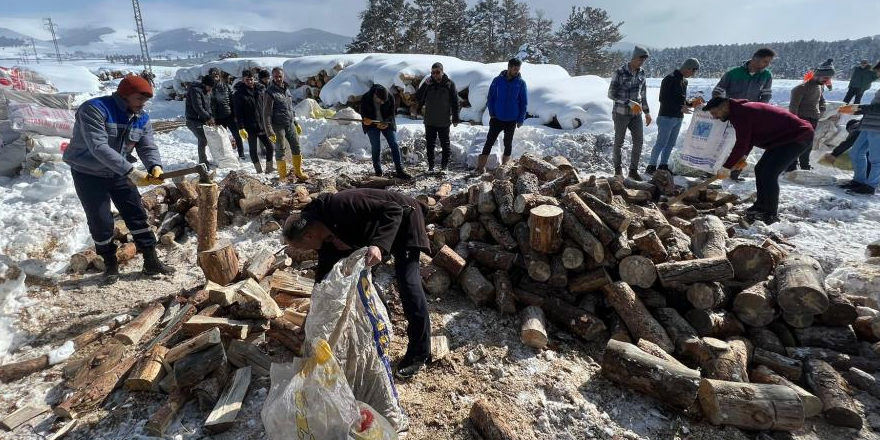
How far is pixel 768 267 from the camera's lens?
354 cm

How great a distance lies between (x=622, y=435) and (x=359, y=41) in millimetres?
32803

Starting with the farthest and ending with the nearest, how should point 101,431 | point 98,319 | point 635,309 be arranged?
point 98,319 → point 635,309 → point 101,431

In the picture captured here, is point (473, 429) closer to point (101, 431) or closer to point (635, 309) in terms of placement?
point (635, 309)

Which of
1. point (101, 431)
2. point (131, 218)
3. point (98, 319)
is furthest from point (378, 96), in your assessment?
point (101, 431)

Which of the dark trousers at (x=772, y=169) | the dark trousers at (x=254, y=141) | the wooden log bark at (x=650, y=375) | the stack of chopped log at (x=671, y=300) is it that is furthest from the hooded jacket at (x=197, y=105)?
the dark trousers at (x=772, y=169)

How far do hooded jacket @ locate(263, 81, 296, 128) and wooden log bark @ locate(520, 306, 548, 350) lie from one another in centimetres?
573

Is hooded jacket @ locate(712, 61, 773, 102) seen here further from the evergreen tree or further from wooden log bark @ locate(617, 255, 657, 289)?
the evergreen tree

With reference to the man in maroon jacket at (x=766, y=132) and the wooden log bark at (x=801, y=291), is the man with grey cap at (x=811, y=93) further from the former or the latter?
the wooden log bark at (x=801, y=291)

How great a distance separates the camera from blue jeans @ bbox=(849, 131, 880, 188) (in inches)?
238

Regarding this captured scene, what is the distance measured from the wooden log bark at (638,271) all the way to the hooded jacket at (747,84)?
14.9 feet

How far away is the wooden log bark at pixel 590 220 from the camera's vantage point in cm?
357

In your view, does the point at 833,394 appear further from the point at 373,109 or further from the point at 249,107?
the point at 249,107

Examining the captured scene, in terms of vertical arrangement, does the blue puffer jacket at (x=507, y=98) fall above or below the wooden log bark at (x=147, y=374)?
above

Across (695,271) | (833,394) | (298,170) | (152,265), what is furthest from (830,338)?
(298,170)
